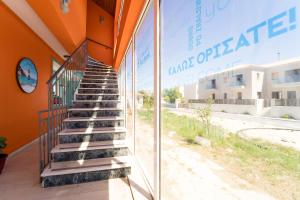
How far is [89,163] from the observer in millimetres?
2463

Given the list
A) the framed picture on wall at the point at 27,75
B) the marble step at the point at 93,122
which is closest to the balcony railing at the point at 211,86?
the marble step at the point at 93,122

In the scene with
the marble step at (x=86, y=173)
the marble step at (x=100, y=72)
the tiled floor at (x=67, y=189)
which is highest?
the marble step at (x=100, y=72)

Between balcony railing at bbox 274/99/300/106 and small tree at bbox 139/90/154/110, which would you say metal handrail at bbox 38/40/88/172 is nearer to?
small tree at bbox 139/90/154/110

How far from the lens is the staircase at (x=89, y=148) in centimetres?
225

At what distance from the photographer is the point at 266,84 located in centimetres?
63

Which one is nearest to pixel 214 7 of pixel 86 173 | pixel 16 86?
pixel 86 173

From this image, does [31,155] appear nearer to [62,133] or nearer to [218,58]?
[62,133]

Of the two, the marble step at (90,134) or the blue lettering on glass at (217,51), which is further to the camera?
the marble step at (90,134)

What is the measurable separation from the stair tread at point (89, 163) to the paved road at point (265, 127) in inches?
80.6

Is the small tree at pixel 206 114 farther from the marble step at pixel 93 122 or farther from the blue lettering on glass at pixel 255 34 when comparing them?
the marble step at pixel 93 122

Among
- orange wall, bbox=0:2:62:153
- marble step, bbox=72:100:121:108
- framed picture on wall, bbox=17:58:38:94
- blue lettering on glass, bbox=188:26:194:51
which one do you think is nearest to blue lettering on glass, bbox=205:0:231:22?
blue lettering on glass, bbox=188:26:194:51

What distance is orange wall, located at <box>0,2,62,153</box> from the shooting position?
3090mm

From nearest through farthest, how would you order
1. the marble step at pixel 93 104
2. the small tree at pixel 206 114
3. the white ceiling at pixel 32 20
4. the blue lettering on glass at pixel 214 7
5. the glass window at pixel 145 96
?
the blue lettering on glass at pixel 214 7, the small tree at pixel 206 114, the glass window at pixel 145 96, the white ceiling at pixel 32 20, the marble step at pixel 93 104

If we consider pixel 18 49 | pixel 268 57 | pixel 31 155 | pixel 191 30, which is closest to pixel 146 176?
pixel 191 30
